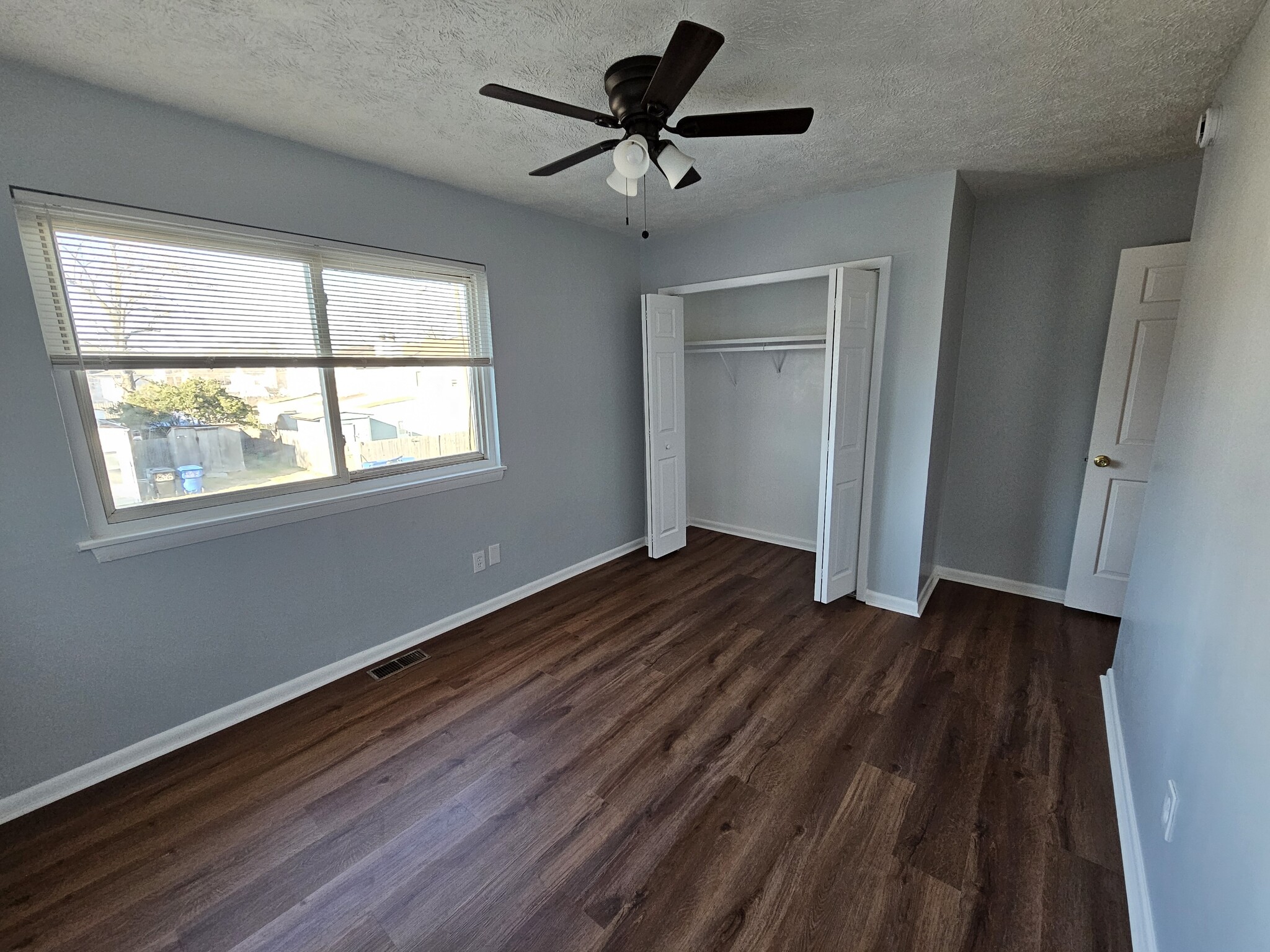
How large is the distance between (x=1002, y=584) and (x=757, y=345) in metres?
2.36

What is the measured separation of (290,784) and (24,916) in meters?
0.65

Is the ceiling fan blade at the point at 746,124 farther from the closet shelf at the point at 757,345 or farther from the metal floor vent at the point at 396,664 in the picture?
the metal floor vent at the point at 396,664

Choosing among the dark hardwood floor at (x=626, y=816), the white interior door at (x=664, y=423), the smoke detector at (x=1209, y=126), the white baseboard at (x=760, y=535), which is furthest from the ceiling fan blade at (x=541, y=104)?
the white baseboard at (x=760, y=535)

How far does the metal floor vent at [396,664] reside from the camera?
100 inches

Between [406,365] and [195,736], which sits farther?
[406,365]

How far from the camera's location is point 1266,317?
1100mm

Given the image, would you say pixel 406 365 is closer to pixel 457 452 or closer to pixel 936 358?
pixel 457 452

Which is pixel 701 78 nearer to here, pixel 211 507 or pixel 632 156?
pixel 632 156

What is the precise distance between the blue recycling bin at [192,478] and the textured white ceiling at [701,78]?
135 cm

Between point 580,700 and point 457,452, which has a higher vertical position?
point 457,452

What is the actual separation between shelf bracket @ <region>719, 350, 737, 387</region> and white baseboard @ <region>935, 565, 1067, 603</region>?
2096 millimetres

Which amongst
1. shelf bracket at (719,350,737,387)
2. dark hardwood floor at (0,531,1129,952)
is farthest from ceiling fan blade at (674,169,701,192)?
shelf bracket at (719,350,737,387)

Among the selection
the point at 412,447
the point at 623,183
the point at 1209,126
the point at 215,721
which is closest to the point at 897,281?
the point at 1209,126

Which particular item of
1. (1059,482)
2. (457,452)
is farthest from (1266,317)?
(457,452)
